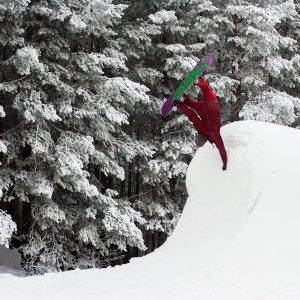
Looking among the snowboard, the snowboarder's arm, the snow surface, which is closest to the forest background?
the snowboard

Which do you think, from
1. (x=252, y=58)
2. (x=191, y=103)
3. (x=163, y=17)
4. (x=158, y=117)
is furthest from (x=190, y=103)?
Answer: (x=252, y=58)

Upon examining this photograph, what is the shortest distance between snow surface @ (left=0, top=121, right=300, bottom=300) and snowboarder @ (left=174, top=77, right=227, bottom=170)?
Result: 280 mm

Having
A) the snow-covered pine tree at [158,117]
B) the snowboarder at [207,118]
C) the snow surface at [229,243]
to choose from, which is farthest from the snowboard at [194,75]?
the snow-covered pine tree at [158,117]

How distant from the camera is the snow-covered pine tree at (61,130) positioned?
37.8ft

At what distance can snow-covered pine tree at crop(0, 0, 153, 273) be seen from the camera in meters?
11.5

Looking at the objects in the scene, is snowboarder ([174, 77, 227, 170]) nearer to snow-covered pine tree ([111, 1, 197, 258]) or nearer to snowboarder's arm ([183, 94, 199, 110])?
snowboarder's arm ([183, 94, 199, 110])

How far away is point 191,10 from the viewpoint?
15.3 metres

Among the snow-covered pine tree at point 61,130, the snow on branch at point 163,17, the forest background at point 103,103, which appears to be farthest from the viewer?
the snow on branch at point 163,17

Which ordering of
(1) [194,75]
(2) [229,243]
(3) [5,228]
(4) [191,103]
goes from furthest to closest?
1. (3) [5,228]
2. (1) [194,75]
3. (4) [191,103]
4. (2) [229,243]

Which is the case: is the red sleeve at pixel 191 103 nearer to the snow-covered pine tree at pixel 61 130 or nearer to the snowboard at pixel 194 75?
the snowboard at pixel 194 75

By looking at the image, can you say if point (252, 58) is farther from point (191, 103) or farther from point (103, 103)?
point (191, 103)

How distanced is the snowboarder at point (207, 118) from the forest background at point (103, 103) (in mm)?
3804

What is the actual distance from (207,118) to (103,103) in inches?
190

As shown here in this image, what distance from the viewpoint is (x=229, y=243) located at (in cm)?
656
